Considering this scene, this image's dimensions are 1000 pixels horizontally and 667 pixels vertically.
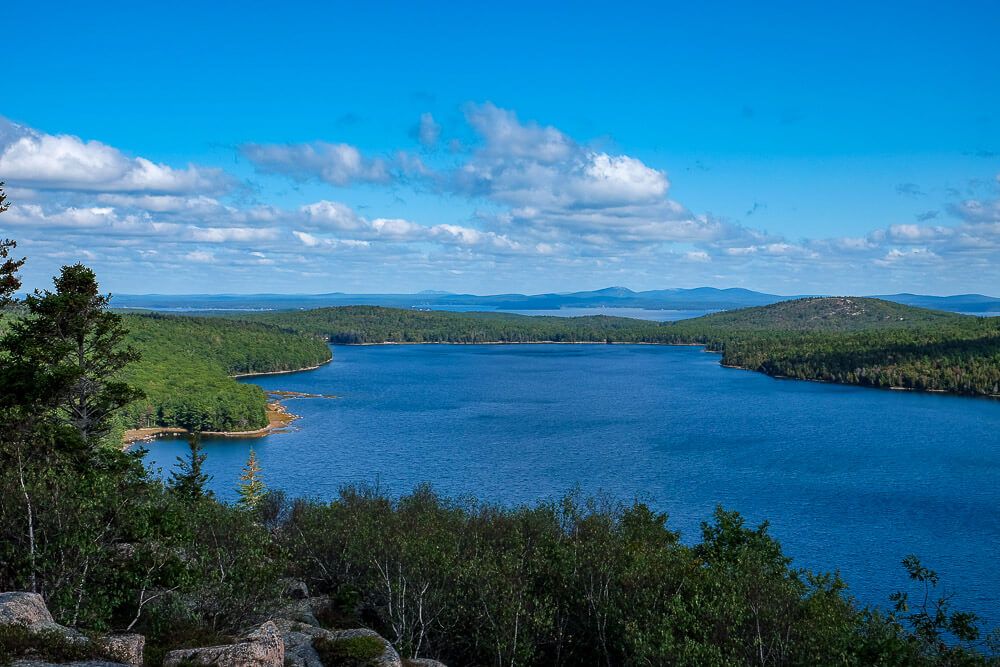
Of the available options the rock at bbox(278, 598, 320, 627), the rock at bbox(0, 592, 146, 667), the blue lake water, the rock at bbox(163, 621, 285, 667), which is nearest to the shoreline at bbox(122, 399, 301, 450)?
the blue lake water

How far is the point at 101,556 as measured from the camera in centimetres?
2462

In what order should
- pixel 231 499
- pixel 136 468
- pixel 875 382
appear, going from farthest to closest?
pixel 875 382, pixel 231 499, pixel 136 468

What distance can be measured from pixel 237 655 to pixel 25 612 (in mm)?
4952

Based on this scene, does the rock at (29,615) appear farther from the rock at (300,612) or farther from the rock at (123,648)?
the rock at (300,612)

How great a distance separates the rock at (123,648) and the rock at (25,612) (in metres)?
1.19

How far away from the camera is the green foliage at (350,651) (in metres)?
23.6

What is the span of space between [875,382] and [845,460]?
339 feet

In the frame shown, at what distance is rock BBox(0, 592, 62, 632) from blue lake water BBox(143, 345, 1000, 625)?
48.5m

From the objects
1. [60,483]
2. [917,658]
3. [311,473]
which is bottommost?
[311,473]

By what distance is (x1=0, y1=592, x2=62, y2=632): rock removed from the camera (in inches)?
734

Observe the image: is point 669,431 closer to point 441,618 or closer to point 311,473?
point 311,473

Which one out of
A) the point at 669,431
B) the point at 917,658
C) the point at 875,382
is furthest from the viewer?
the point at 875,382

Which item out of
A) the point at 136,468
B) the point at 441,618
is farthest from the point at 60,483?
the point at 441,618

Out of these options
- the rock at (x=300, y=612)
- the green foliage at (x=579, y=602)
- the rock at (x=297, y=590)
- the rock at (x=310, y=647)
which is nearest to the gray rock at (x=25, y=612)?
the rock at (x=310, y=647)
